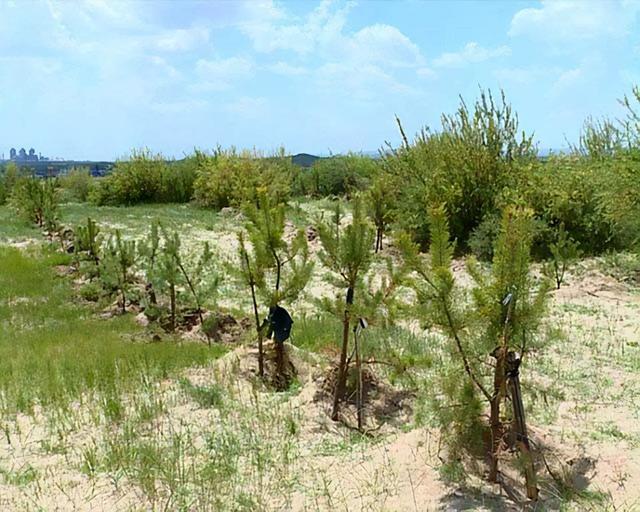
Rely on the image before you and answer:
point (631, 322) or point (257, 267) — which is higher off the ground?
point (257, 267)

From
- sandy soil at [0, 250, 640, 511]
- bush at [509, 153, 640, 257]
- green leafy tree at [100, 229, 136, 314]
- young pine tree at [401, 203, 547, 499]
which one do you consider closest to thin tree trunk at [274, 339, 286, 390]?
sandy soil at [0, 250, 640, 511]

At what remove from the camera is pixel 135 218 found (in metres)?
20.7

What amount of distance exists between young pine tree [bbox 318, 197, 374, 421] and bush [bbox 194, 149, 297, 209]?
57.9ft

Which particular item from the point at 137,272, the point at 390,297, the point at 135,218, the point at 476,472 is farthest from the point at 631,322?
the point at 135,218

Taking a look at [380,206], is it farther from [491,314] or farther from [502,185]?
[491,314]

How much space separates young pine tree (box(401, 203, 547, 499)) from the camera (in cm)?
361

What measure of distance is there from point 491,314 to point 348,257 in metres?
1.46

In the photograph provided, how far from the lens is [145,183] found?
90.9ft

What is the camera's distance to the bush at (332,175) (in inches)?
1091

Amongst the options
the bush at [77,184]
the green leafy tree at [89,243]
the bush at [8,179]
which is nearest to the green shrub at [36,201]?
the green leafy tree at [89,243]

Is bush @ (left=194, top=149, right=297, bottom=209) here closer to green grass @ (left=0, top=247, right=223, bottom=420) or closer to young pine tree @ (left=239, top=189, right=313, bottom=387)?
green grass @ (left=0, top=247, right=223, bottom=420)

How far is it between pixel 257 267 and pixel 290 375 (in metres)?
1.08

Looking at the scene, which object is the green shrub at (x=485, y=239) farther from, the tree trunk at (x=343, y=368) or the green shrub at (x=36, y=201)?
the green shrub at (x=36, y=201)

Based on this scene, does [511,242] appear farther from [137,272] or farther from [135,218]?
[135,218]
